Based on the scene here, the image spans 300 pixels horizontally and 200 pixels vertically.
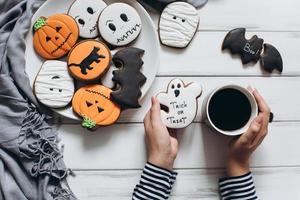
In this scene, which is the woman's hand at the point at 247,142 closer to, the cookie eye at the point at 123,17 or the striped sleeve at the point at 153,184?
the striped sleeve at the point at 153,184

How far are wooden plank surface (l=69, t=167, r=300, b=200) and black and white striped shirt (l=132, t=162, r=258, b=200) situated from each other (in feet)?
0.06

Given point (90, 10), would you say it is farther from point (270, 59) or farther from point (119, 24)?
point (270, 59)

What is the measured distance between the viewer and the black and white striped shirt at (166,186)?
2.34 feet

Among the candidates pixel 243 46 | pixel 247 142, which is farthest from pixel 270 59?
pixel 247 142

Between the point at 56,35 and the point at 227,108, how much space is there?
28 centimetres

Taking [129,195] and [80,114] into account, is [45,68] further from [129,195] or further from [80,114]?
[129,195]

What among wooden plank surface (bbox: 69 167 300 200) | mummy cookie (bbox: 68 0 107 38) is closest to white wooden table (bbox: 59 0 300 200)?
wooden plank surface (bbox: 69 167 300 200)

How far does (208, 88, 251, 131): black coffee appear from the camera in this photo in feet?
2.29

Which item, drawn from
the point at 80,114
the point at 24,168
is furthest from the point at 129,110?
the point at 24,168

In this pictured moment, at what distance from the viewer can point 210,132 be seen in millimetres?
758

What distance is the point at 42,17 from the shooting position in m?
0.74

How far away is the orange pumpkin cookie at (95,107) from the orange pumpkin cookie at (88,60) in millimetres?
24

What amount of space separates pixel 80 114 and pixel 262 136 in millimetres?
280

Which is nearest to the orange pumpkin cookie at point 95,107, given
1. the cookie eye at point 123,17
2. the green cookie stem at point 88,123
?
the green cookie stem at point 88,123
